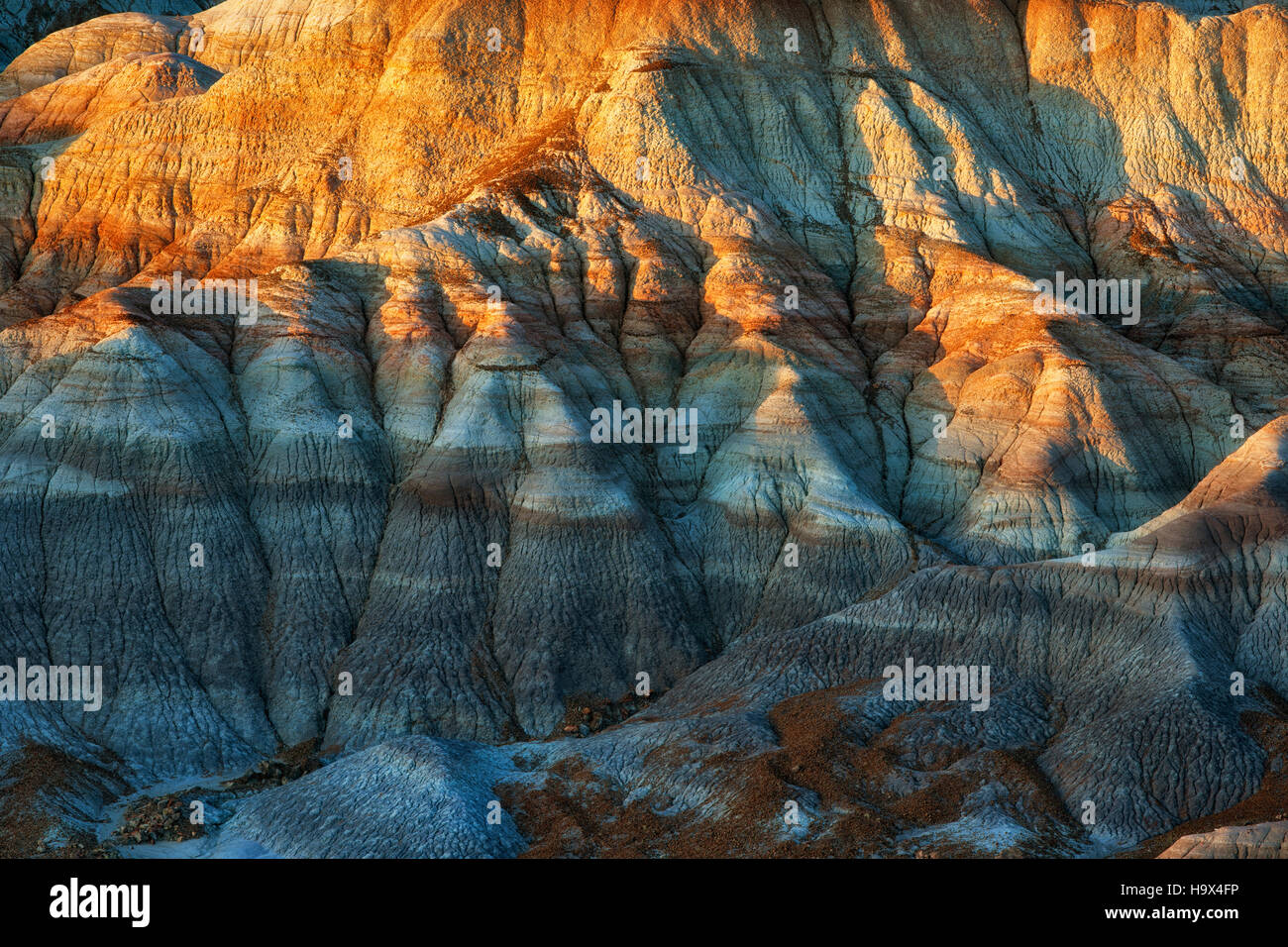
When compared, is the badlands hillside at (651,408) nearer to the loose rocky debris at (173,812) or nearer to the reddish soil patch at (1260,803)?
the reddish soil patch at (1260,803)

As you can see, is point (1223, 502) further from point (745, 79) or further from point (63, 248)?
point (63, 248)

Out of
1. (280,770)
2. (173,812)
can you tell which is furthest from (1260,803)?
(173,812)

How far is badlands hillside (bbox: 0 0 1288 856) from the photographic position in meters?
33.8

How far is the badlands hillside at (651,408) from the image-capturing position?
33812 mm

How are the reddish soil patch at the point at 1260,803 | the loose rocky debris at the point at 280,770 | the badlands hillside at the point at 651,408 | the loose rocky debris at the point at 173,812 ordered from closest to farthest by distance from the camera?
1. the reddish soil patch at the point at 1260,803
2. the loose rocky debris at the point at 173,812
3. the badlands hillside at the point at 651,408
4. the loose rocky debris at the point at 280,770

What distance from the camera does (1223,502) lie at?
39.0 meters

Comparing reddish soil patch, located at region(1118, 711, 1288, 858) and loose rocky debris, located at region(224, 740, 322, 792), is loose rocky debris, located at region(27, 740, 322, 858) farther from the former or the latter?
reddish soil patch, located at region(1118, 711, 1288, 858)

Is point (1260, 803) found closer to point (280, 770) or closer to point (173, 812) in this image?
point (280, 770)

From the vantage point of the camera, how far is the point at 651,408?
160 ft

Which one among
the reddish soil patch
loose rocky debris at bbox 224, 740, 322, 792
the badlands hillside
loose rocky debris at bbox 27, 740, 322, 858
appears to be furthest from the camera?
loose rocky debris at bbox 224, 740, 322, 792

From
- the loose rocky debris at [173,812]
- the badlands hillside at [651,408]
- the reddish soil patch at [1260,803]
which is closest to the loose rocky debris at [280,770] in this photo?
the loose rocky debris at [173,812]

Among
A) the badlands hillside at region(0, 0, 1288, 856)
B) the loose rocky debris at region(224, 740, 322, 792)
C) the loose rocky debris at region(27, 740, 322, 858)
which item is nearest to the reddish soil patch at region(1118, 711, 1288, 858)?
the badlands hillside at region(0, 0, 1288, 856)

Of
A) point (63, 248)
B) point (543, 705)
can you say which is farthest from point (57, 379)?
point (543, 705)

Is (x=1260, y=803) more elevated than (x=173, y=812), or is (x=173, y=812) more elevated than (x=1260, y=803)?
(x=1260, y=803)
